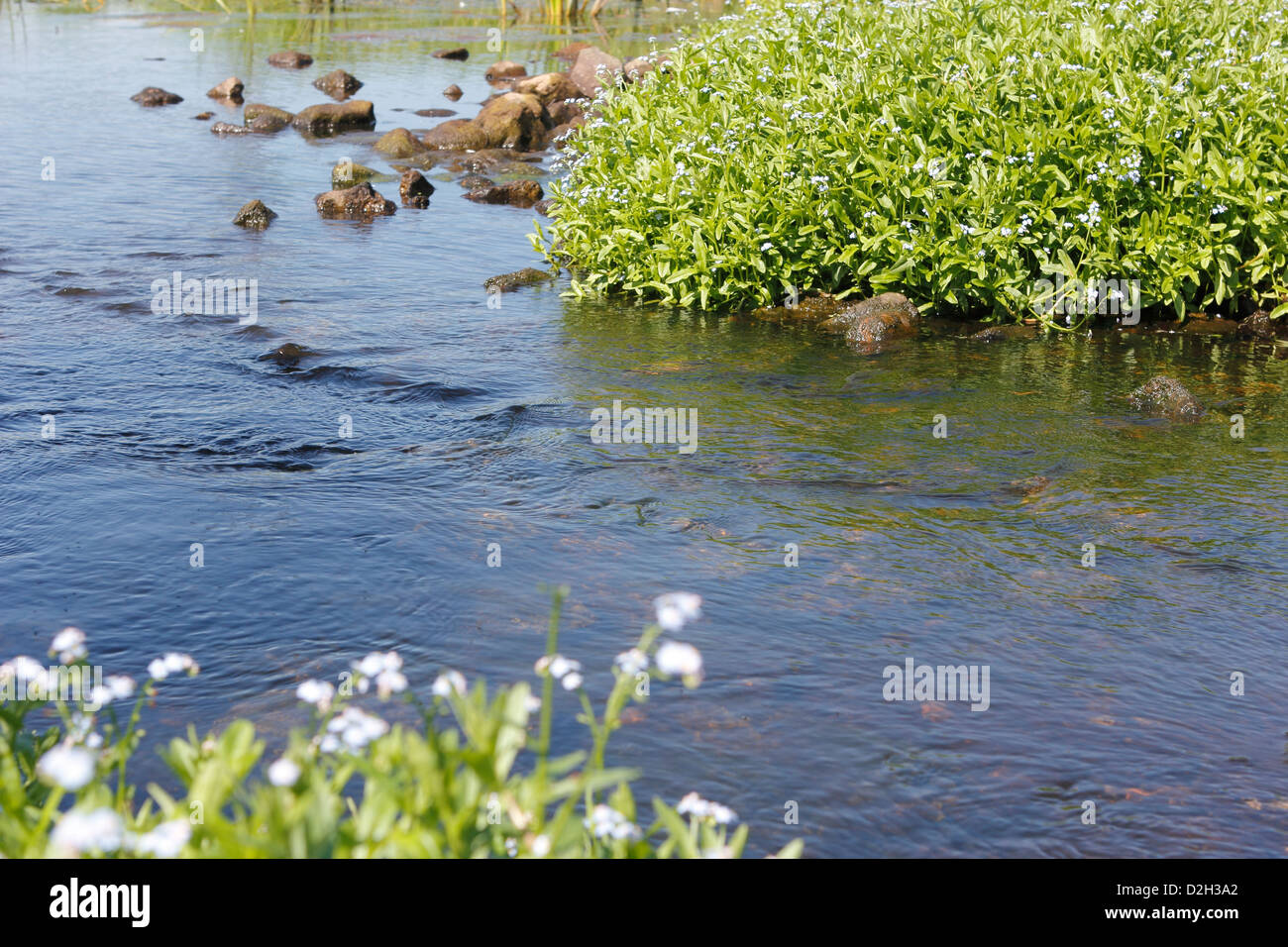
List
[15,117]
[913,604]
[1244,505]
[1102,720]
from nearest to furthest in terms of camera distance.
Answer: [1102,720]
[913,604]
[1244,505]
[15,117]

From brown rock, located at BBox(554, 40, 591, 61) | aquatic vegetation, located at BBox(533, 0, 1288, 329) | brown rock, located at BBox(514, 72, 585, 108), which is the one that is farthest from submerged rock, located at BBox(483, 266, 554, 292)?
brown rock, located at BBox(554, 40, 591, 61)

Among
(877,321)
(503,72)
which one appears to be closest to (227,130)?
(503,72)

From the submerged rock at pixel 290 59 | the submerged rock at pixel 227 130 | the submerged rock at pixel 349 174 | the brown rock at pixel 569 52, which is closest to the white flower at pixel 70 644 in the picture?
the submerged rock at pixel 349 174

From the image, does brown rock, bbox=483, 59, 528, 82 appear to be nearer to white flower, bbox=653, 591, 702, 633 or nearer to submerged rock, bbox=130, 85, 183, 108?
submerged rock, bbox=130, 85, 183, 108

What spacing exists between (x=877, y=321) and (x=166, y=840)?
888 cm

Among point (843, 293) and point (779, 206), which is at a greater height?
point (779, 206)

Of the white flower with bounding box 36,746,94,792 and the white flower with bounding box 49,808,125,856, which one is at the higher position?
the white flower with bounding box 36,746,94,792

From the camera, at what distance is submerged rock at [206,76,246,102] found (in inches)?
953

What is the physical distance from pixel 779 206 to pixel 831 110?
0.97m

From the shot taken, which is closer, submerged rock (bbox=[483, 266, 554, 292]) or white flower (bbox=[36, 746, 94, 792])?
white flower (bbox=[36, 746, 94, 792])

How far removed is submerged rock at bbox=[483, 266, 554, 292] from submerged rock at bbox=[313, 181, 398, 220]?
3840 millimetres
